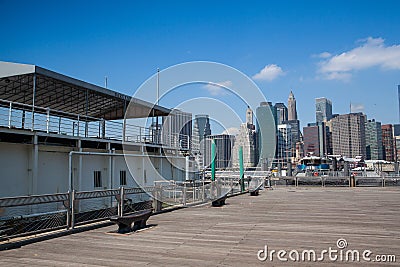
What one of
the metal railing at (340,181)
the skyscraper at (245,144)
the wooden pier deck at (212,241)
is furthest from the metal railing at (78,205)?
the metal railing at (340,181)

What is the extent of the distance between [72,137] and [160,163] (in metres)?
9.53

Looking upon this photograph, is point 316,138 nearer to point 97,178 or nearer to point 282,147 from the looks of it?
point 282,147

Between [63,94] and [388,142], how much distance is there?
199 metres

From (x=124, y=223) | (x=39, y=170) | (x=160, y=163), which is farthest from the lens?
(x=160, y=163)

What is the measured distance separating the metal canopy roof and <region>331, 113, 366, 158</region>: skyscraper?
174 meters

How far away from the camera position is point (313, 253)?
24.5ft

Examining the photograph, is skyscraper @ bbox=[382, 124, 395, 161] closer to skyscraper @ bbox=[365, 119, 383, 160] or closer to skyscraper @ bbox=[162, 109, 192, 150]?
skyscraper @ bbox=[365, 119, 383, 160]

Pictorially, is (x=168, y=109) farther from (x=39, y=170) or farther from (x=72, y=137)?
(x=39, y=170)

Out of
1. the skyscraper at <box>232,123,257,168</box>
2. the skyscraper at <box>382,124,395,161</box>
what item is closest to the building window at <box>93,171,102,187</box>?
the skyscraper at <box>232,123,257,168</box>

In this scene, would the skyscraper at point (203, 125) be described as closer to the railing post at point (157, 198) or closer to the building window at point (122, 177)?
the building window at point (122, 177)

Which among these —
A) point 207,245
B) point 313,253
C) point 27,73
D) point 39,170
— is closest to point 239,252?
point 207,245

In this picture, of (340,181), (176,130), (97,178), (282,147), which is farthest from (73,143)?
(282,147)
